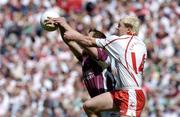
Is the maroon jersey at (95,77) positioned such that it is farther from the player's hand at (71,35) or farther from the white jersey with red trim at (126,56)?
the player's hand at (71,35)

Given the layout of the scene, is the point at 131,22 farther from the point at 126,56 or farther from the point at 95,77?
the point at 95,77

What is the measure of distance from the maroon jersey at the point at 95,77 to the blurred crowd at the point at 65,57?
7071 mm

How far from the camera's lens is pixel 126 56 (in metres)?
12.3

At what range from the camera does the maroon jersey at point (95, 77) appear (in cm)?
1295

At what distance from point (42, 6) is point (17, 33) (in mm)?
1090

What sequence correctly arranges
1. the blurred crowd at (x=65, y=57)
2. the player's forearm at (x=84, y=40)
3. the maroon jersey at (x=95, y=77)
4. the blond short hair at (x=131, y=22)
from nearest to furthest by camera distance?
the player's forearm at (x=84, y=40) → the blond short hair at (x=131, y=22) → the maroon jersey at (x=95, y=77) → the blurred crowd at (x=65, y=57)

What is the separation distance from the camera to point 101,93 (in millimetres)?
12938

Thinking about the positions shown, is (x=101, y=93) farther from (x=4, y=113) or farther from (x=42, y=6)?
(x=42, y=6)

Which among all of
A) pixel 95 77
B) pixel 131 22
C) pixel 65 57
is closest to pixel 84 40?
pixel 131 22

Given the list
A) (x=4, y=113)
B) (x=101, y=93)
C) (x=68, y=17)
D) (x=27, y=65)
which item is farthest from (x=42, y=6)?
(x=101, y=93)

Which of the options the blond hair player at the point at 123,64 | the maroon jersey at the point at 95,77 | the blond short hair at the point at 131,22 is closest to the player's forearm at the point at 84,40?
the blond hair player at the point at 123,64

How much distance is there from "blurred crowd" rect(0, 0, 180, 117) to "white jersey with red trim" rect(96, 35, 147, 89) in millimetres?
7737

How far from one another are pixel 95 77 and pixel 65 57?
9168mm

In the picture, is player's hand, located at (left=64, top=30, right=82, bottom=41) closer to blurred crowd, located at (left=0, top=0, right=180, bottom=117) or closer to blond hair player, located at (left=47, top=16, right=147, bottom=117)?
blond hair player, located at (left=47, top=16, right=147, bottom=117)
